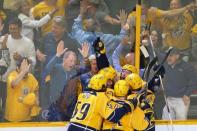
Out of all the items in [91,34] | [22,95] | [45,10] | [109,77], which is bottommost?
[22,95]

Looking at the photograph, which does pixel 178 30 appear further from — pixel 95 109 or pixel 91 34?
pixel 95 109

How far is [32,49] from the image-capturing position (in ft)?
23.9

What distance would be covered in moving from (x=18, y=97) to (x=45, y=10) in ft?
2.79

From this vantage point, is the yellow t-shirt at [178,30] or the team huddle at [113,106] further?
the yellow t-shirt at [178,30]

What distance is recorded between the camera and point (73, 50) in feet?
24.0

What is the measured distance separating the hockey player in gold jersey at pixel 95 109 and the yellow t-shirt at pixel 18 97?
52 cm

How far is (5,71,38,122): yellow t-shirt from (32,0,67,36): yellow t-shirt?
46cm

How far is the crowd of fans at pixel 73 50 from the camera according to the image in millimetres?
7266

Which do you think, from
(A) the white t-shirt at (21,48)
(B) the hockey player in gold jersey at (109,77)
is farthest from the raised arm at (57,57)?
(B) the hockey player in gold jersey at (109,77)

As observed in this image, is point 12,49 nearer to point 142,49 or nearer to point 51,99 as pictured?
point 51,99

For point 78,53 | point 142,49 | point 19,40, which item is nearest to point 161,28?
point 142,49

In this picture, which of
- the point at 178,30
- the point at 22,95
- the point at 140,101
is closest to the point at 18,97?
the point at 22,95

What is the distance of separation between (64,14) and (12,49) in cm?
58

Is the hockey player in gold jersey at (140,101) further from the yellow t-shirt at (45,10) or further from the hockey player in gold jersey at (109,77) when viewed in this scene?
the yellow t-shirt at (45,10)
